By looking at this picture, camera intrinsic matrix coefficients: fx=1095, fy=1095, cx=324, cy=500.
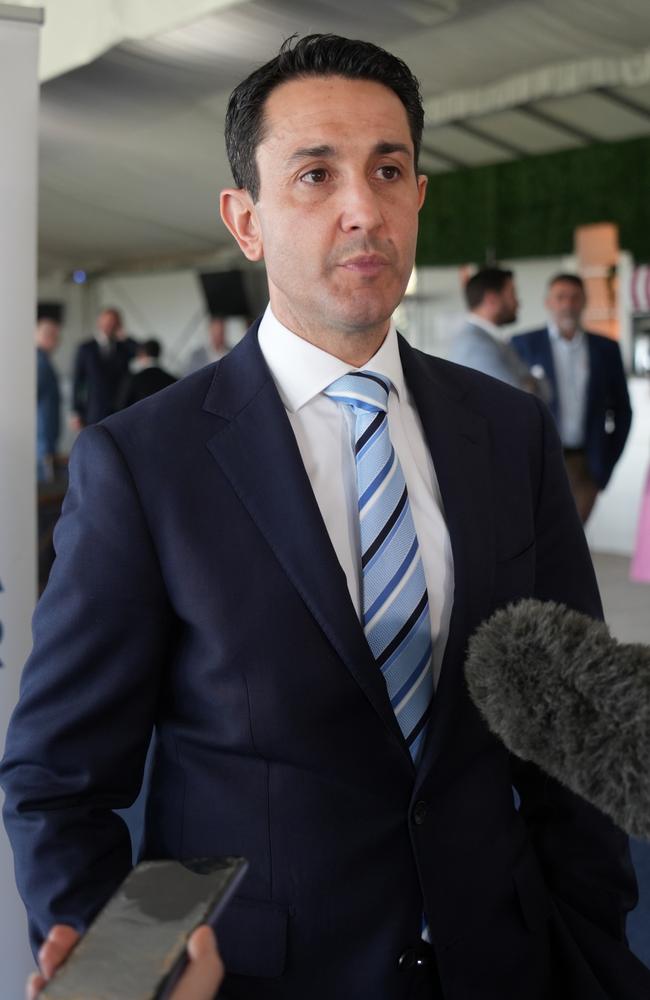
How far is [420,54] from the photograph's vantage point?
627cm

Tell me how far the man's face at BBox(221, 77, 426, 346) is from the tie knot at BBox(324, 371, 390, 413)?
0.05 meters

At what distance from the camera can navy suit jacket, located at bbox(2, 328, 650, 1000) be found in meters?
1.07

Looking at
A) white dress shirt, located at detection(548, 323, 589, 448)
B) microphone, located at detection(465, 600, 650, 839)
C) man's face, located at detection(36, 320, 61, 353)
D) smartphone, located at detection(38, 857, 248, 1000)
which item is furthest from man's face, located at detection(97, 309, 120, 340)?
smartphone, located at detection(38, 857, 248, 1000)

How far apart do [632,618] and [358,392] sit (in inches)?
182

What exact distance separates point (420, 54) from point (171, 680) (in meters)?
5.86

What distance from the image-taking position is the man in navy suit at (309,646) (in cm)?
107

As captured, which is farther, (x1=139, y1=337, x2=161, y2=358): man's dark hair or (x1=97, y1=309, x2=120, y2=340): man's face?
(x1=97, y1=309, x2=120, y2=340): man's face

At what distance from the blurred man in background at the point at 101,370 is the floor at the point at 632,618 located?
3743 millimetres

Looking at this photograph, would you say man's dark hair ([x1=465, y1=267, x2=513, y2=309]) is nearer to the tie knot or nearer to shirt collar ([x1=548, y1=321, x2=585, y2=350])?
shirt collar ([x1=548, y1=321, x2=585, y2=350])

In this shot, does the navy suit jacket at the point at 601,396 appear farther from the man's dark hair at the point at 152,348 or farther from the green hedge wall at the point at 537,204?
the man's dark hair at the point at 152,348

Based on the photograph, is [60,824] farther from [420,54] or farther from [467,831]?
[420,54]

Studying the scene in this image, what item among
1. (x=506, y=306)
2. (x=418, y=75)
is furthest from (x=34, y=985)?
(x=418, y=75)

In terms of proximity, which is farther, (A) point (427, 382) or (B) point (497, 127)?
(B) point (497, 127)

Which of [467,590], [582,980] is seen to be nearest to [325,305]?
[467,590]
